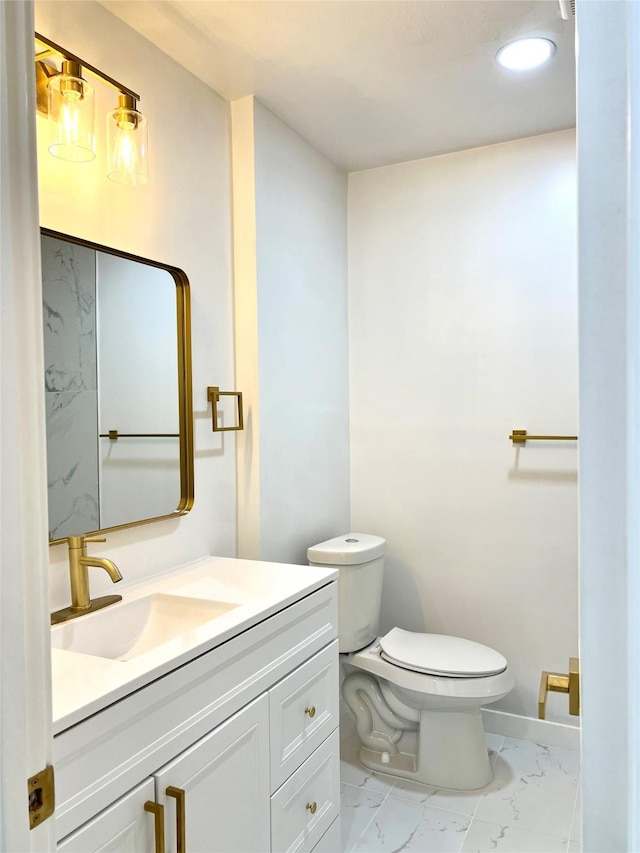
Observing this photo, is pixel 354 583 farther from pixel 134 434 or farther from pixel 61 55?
pixel 61 55

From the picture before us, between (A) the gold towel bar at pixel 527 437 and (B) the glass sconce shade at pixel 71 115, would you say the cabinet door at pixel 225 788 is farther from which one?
(A) the gold towel bar at pixel 527 437

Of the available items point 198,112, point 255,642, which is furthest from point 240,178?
point 255,642

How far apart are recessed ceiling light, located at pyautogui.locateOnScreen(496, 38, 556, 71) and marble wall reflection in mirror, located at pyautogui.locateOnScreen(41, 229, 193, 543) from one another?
46.6 inches

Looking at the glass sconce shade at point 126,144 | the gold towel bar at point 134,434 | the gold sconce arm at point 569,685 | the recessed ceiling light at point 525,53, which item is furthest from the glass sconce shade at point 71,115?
the gold sconce arm at point 569,685

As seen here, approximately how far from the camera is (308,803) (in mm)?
1616

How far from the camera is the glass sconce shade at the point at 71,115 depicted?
4.53ft

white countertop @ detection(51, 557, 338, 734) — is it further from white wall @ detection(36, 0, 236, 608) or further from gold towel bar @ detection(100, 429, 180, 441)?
gold towel bar @ detection(100, 429, 180, 441)

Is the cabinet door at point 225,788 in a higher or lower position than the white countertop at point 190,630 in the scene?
lower

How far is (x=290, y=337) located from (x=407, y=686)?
1.32 metres

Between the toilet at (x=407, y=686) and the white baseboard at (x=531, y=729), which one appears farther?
the white baseboard at (x=531, y=729)

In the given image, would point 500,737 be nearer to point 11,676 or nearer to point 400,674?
point 400,674

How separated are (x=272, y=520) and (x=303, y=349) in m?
0.68

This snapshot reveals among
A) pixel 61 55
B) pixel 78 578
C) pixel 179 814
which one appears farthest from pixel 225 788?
pixel 61 55

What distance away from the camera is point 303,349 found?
241cm
